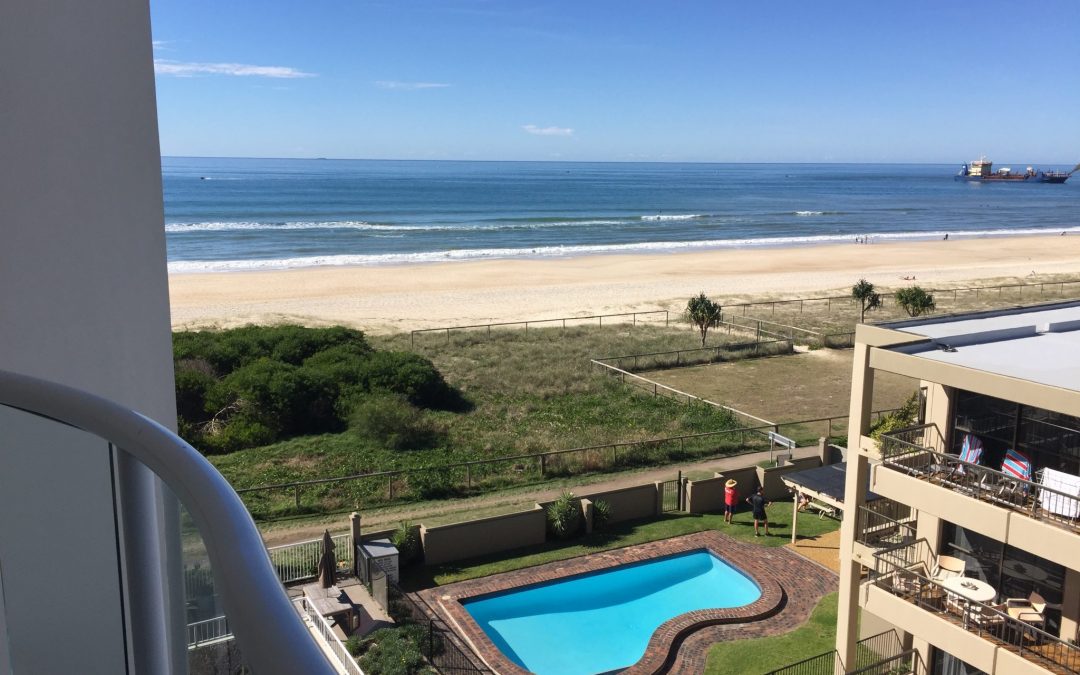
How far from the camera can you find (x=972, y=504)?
10.5 m

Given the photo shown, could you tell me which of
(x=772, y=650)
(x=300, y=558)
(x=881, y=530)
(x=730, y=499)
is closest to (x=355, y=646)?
(x=300, y=558)

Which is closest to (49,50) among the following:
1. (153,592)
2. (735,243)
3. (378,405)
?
(153,592)

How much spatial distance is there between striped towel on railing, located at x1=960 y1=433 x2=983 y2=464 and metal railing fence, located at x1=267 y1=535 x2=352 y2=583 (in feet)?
33.7

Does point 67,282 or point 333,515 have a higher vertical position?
point 67,282

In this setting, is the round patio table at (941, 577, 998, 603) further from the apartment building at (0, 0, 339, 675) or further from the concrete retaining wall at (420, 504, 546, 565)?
the apartment building at (0, 0, 339, 675)

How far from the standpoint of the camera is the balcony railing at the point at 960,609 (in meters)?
9.84

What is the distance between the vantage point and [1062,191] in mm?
186250

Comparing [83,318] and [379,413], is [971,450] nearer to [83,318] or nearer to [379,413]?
[83,318]

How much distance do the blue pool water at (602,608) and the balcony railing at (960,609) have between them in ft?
13.4

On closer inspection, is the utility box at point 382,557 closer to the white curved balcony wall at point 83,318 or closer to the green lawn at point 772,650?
the green lawn at point 772,650

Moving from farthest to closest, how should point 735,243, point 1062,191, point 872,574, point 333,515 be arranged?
point 1062,191
point 735,243
point 333,515
point 872,574

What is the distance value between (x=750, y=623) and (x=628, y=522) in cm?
448

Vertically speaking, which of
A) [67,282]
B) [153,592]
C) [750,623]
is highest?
[67,282]

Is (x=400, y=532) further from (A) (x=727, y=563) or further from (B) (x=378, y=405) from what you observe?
(B) (x=378, y=405)
